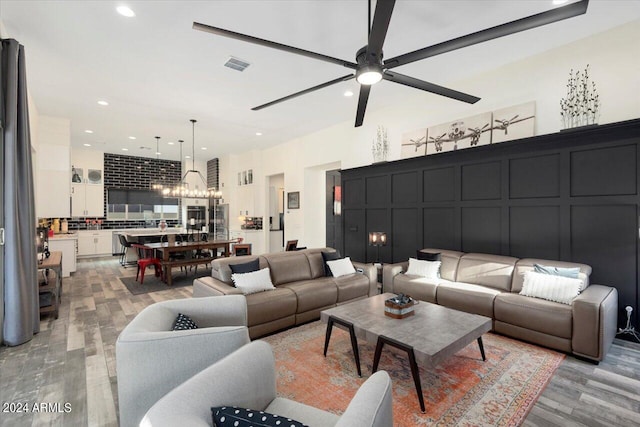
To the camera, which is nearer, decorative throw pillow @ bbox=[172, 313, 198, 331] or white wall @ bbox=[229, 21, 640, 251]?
decorative throw pillow @ bbox=[172, 313, 198, 331]

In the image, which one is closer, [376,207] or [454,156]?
[454,156]

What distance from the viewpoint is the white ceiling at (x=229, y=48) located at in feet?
9.88

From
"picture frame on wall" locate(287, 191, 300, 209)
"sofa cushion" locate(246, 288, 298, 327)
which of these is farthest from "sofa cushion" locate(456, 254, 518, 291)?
"picture frame on wall" locate(287, 191, 300, 209)

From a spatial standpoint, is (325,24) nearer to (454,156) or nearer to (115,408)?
(454,156)

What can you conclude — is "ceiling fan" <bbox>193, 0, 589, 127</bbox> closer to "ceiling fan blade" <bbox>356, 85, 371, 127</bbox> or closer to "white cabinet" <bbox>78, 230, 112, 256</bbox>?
"ceiling fan blade" <bbox>356, 85, 371, 127</bbox>

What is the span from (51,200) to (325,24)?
22.5ft

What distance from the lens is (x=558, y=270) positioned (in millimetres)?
3377

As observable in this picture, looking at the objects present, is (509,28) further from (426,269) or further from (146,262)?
(146,262)

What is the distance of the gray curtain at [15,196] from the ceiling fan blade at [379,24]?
382 cm

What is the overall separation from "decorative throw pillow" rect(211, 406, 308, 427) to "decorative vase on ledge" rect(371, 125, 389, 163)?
5.43 metres

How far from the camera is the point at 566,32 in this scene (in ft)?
11.5

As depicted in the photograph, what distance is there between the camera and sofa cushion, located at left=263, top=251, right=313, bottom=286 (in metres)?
4.19

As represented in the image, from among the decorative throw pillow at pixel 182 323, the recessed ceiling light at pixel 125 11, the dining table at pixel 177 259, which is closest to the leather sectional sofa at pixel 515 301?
the decorative throw pillow at pixel 182 323

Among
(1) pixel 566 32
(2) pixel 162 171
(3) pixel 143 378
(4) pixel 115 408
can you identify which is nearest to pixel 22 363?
(4) pixel 115 408
